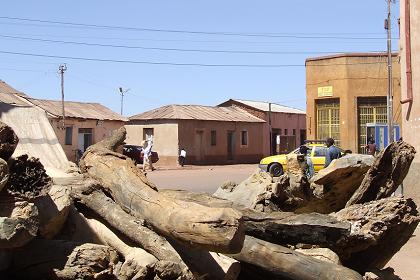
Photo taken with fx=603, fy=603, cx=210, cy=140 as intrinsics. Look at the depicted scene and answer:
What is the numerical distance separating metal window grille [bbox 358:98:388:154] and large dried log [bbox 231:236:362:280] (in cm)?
2679

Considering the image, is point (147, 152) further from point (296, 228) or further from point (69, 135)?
point (296, 228)

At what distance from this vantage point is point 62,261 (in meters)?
3.79

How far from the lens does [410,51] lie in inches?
478

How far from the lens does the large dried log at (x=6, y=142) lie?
142 inches

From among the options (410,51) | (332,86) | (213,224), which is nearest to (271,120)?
(332,86)

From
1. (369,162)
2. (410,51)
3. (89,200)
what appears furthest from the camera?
(410,51)

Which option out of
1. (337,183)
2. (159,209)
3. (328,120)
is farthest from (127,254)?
(328,120)

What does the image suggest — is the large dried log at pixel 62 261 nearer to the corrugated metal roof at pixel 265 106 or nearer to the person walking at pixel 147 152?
the person walking at pixel 147 152

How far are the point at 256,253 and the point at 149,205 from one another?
2.84 ft

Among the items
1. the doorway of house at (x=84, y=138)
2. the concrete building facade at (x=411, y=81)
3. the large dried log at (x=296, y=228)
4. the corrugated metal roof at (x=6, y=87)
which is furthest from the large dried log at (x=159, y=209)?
the doorway of house at (x=84, y=138)

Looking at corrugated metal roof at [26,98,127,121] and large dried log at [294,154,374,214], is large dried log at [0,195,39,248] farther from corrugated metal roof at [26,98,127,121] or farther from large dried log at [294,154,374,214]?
corrugated metal roof at [26,98,127,121]

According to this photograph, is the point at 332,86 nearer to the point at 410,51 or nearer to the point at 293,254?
the point at 410,51

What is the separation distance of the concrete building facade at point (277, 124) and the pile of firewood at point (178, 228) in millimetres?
40056

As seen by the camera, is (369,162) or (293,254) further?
(369,162)
